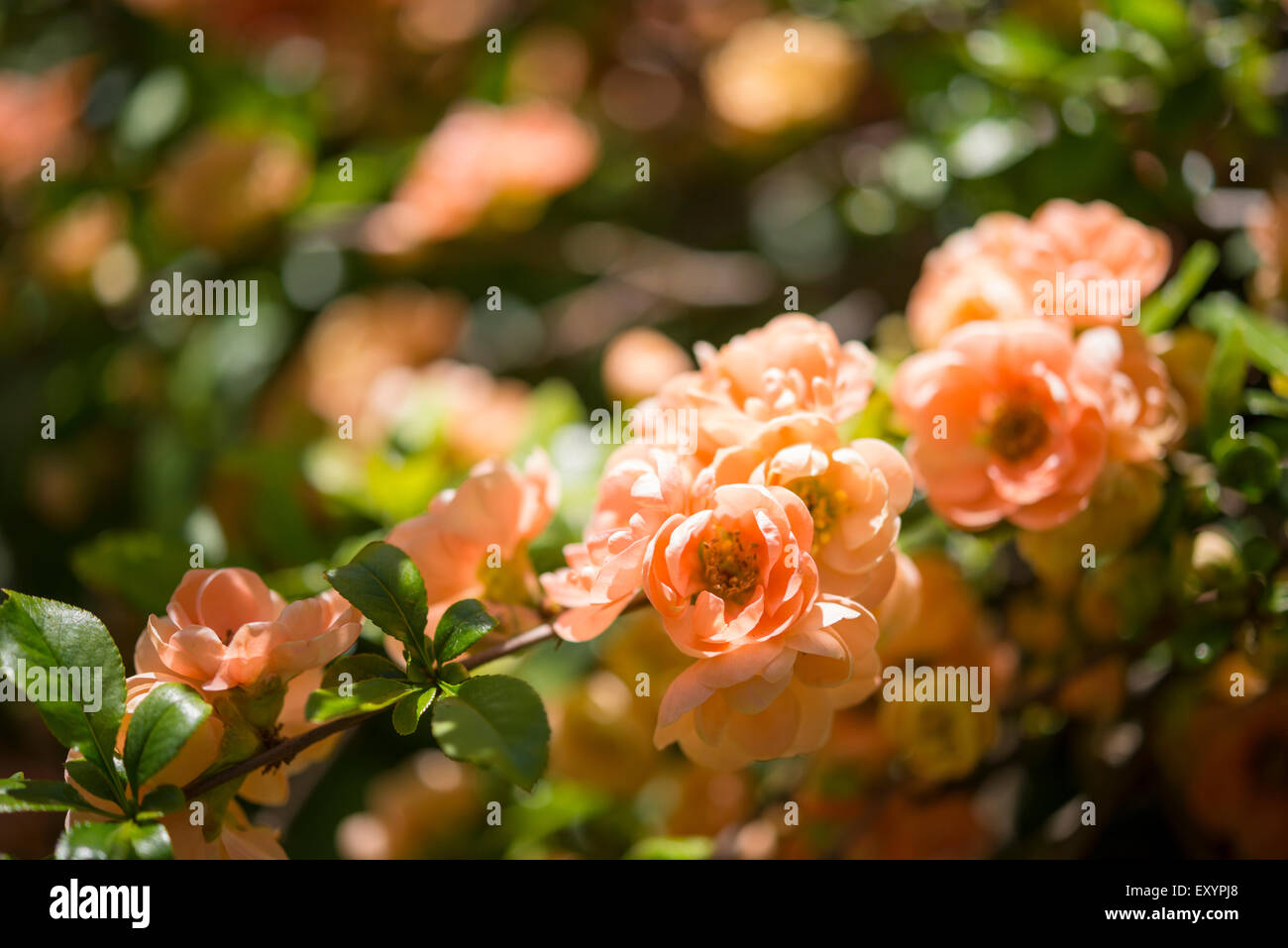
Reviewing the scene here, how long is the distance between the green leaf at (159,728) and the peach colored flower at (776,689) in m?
0.21

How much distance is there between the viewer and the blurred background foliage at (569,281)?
74cm

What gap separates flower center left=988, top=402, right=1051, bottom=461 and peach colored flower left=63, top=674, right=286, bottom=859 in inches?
17.7

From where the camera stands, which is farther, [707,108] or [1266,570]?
[707,108]

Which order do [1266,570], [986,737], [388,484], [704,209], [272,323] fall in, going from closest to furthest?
[1266,570]
[986,737]
[388,484]
[272,323]
[704,209]

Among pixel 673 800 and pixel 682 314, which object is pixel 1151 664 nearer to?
pixel 673 800

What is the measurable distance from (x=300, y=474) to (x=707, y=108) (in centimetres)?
84

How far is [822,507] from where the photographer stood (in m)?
0.49

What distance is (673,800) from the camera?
85cm

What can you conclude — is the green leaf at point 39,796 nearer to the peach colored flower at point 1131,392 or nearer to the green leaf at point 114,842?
the green leaf at point 114,842

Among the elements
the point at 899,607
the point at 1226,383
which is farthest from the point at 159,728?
the point at 1226,383

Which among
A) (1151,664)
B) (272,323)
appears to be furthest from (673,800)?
(272,323)

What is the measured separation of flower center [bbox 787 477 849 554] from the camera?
477 mm

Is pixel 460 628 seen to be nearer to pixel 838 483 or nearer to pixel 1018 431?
pixel 838 483

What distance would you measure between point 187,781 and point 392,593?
134 millimetres
